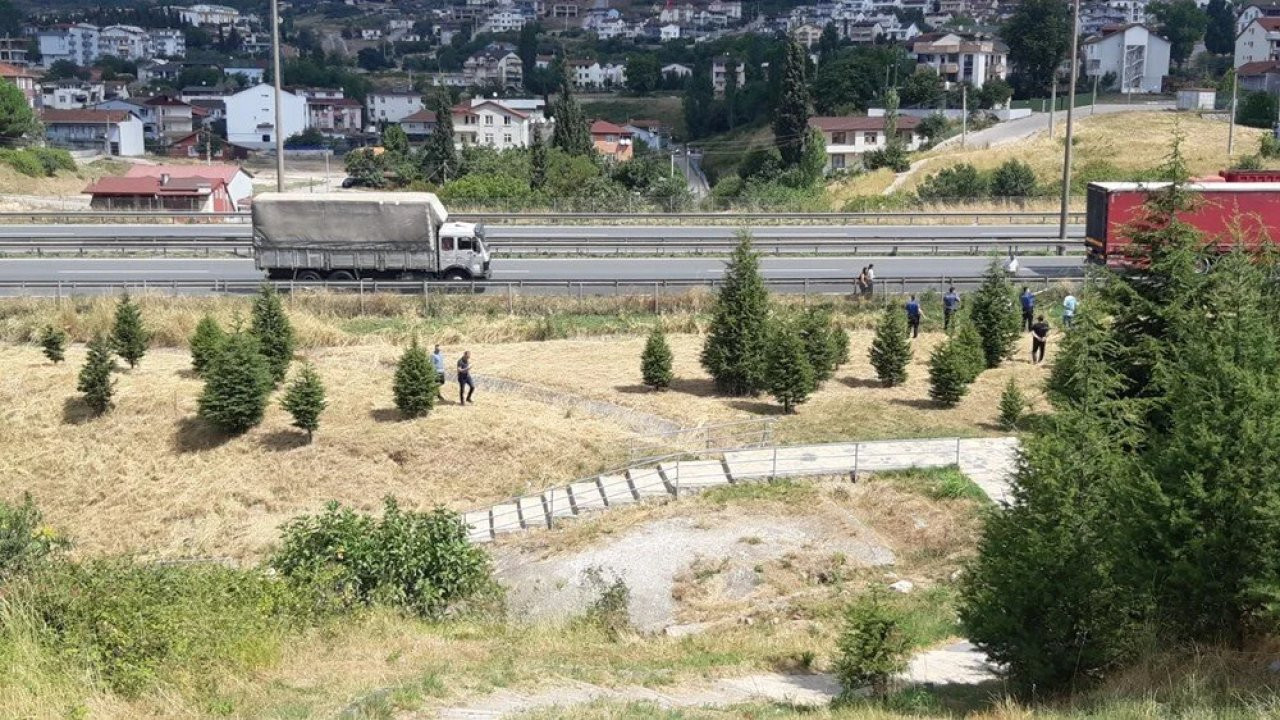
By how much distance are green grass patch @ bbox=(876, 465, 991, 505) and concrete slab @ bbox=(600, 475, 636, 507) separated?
4108 mm

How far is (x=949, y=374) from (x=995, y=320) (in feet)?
11.7

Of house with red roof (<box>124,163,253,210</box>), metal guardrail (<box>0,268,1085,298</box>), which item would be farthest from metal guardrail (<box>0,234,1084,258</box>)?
house with red roof (<box>124,163,253,210</box>)

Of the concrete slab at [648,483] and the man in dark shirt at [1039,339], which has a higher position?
the man in dark shirt at [1039,339]

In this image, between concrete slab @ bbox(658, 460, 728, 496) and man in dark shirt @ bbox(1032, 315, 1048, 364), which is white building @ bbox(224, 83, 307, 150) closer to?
man in dark shirt @ bbox(1032, 315, 1048, 364)

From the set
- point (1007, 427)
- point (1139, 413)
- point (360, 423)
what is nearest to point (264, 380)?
point (360, 423)

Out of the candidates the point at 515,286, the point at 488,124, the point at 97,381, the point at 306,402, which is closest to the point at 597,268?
→ the point at 515,286

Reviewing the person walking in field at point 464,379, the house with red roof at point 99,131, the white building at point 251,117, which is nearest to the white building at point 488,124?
the white building at point 251,117

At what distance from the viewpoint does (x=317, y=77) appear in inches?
7146

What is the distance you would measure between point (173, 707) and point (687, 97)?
132 m

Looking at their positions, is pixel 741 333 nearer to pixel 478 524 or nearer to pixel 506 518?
pixel 506 518

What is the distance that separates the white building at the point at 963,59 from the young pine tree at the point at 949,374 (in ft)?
375

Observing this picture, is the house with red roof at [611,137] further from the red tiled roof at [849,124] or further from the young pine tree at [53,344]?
the young pine tree at [53,344]

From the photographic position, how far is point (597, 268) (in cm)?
4125

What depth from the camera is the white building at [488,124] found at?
12300cm
